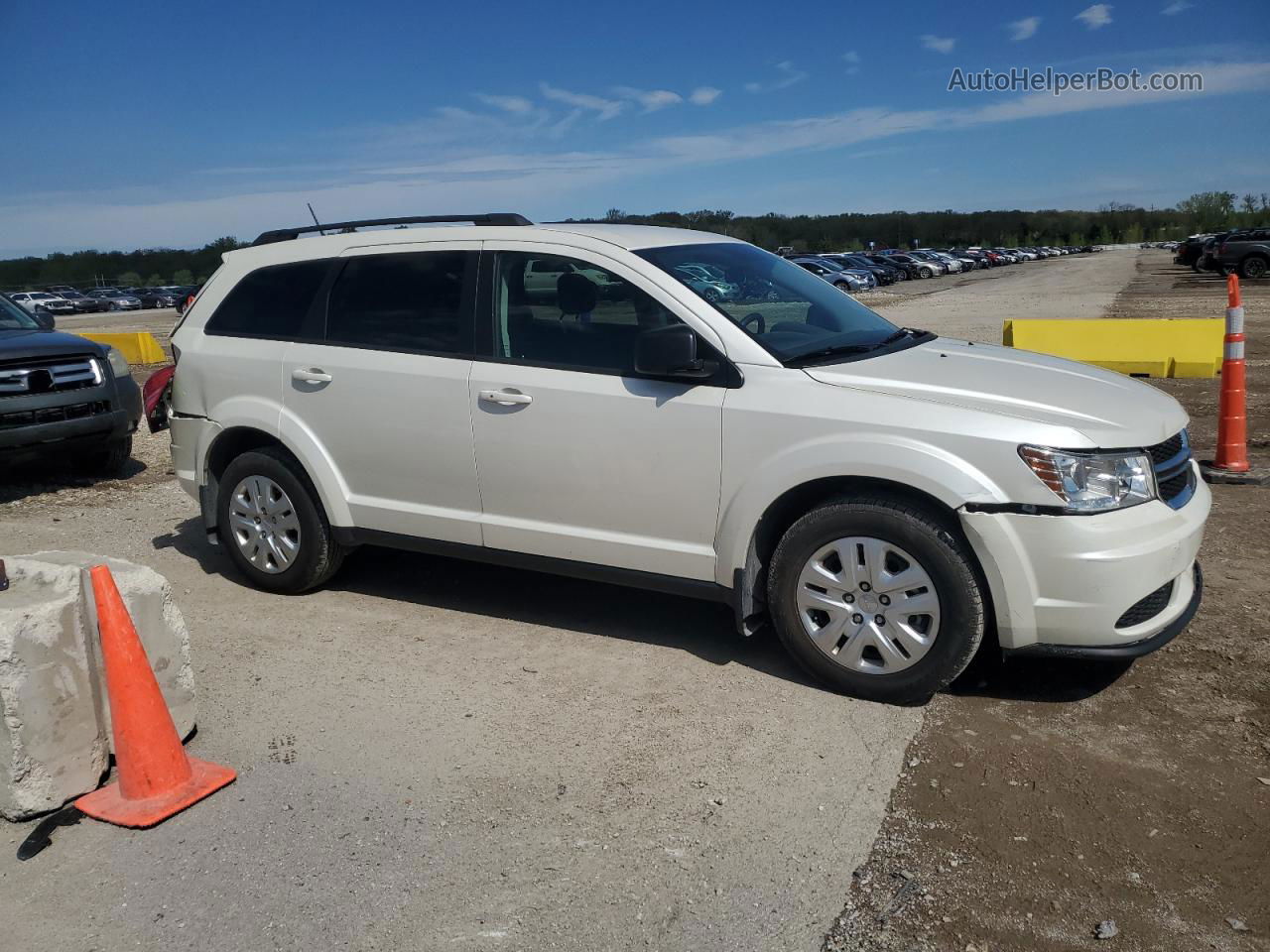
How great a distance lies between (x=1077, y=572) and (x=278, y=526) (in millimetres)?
3938

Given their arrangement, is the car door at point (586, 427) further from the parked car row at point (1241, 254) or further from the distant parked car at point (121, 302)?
the distant parked car at point (121, 302)

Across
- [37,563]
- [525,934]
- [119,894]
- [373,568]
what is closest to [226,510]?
[373,568]

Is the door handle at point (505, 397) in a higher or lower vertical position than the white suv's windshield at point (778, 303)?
lower

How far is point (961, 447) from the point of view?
4109mm

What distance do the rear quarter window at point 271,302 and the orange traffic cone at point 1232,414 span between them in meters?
5.54

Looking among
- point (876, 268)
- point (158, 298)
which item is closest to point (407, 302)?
point (876, 268)

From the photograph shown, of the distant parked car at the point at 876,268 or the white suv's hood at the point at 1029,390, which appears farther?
the distant parked car at the point at 876,268

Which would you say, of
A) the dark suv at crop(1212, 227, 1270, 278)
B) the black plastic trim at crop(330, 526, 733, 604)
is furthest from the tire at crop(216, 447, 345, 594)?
the dark suv at crop(1212, 227, 1270, 278)

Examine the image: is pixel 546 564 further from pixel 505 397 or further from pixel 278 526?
pixel 278 526

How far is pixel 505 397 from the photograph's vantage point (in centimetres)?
500

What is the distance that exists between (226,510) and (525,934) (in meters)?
3.68

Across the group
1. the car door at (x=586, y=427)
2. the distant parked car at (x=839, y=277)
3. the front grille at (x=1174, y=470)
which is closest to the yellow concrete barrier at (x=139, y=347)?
the car door at (x=586, y=427)

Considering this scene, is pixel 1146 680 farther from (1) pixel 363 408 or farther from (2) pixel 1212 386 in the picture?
(2) pixel 1212 386

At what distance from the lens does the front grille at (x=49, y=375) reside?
8.58m
